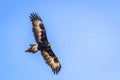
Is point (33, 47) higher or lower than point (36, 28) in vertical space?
lower

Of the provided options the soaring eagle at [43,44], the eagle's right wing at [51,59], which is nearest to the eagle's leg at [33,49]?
the soaring eagle at [43,44]

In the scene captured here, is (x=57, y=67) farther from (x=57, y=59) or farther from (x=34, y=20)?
(x=34, y=20)

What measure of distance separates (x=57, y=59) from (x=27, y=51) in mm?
3585

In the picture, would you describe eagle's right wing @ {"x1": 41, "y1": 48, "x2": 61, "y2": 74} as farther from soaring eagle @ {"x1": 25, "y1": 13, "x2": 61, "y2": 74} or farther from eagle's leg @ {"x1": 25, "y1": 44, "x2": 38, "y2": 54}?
eagle's leg @ {"x1": 25, "y1": 44, "x2": 38, "y2": 54}

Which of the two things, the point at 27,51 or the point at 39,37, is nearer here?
the point at 27,51

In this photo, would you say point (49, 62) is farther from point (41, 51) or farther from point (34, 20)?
point (34, 20)

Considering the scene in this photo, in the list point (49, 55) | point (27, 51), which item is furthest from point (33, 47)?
point (49, 55)

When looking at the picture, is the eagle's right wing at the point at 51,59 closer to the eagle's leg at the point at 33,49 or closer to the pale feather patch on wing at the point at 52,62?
the pale feather patch on wing at the point at 52,62

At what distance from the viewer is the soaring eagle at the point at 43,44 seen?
2861cm

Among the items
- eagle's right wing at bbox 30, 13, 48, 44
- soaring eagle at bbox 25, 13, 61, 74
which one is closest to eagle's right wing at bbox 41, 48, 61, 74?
soaring eagle at bbox 25, 13, 61, 74

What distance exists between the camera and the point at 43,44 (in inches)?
1126

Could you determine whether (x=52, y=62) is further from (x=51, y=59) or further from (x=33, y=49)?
(x=33, y=49)

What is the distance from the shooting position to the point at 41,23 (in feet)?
97.1

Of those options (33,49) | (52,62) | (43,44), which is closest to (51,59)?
(52,62)
